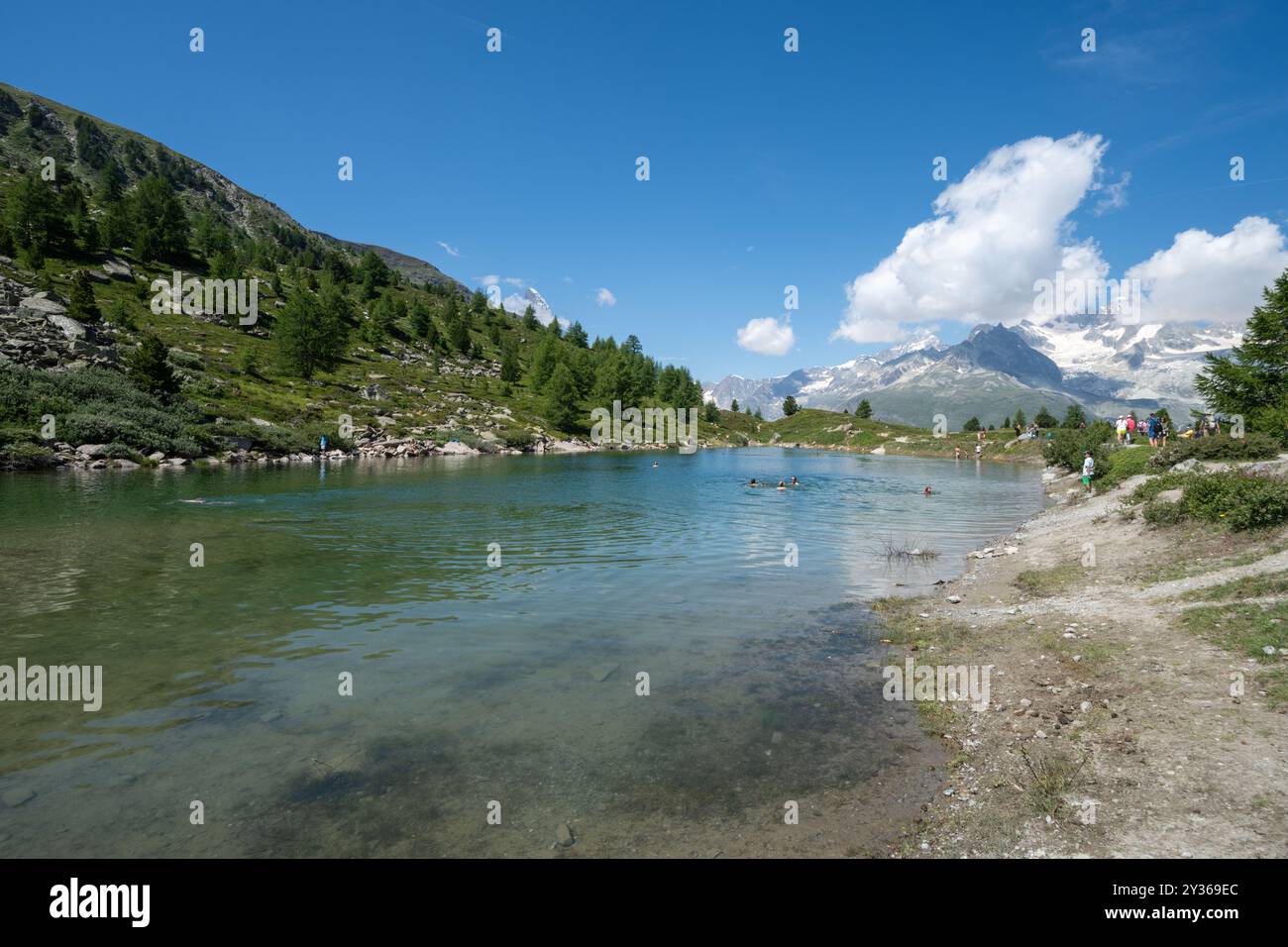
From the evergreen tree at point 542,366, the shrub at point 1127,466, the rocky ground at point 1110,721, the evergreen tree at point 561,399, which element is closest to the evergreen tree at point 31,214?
the evergreen tree at point 561,399

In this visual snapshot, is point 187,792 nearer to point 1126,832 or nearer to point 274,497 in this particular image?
point 1126,832

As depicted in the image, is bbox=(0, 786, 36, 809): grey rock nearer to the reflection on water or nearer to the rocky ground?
the reflection on water

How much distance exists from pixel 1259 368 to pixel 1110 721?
59426 mm

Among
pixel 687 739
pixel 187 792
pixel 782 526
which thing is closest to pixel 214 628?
pixel 187 792

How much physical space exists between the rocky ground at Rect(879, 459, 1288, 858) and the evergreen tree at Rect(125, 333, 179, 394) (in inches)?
3389

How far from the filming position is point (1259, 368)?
49.5 m

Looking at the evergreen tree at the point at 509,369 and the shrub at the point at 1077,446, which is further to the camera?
the evergreen tree at the point at 509,369

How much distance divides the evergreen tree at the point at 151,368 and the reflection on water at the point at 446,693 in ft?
158

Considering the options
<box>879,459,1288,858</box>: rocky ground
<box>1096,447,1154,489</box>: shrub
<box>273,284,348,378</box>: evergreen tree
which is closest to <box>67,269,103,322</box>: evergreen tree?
<box>273,284,348,378</box>: evergreen tree

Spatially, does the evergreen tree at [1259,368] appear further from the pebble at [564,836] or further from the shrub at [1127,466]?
the pebble at [564,836]

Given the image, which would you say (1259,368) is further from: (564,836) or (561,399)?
(561,399)

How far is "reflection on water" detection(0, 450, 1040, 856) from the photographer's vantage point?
8633 mm

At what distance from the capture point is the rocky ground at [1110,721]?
7.49 meters

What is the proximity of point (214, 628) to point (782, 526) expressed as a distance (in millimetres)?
29595
